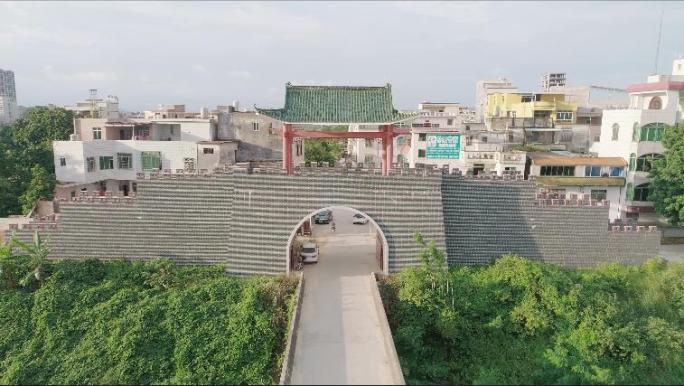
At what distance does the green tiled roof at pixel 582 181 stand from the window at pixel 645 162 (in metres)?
1.05

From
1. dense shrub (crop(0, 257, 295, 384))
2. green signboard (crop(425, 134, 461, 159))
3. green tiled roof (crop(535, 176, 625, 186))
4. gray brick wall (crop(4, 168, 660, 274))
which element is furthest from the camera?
green signboard (crop(425, 134, 461, 159))

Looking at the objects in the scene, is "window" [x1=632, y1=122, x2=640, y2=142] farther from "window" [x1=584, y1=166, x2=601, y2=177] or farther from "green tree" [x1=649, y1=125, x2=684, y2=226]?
"window" [x1=584, y1=166, x2=601, y2=177]

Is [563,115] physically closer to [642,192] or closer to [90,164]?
[642,192]

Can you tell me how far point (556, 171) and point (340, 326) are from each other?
17973mm

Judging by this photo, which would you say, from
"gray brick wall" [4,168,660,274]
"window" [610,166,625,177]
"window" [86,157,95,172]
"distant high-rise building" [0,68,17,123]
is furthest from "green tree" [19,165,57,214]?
"distant high-rise building" [0,68,17,123]

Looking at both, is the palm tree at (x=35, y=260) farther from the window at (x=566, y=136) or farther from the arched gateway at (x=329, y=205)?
the window at (x=566, y=136)

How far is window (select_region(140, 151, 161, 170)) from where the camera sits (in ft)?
92.5

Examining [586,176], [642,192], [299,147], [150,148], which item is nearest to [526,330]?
[586,176]

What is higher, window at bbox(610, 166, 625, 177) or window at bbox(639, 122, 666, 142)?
window at bbox(639, 122, 666, 142)

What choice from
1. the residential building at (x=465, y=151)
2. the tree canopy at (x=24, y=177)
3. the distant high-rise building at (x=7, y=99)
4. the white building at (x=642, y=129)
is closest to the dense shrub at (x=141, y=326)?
the tree canopy at (x=24, y=177)

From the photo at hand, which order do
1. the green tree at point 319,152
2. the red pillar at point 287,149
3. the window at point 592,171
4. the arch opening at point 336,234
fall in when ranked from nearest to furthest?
the arch opening at point 336,234 < the red pillar at point 287,149 < the window at point 592,171 < the green tree at point 319,152

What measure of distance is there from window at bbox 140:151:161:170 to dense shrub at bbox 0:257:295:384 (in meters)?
12.1

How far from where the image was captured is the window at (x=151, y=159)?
1110 inches

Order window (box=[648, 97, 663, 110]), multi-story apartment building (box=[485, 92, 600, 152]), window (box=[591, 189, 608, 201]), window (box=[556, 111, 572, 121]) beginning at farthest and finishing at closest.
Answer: window (box=[556, 111, 572, 121]), multi-story apartment building (box=[485, 92, 600, 152]), window (box=[591, 189, 608, 201]), window (box=[648, 97, 663, 110])
